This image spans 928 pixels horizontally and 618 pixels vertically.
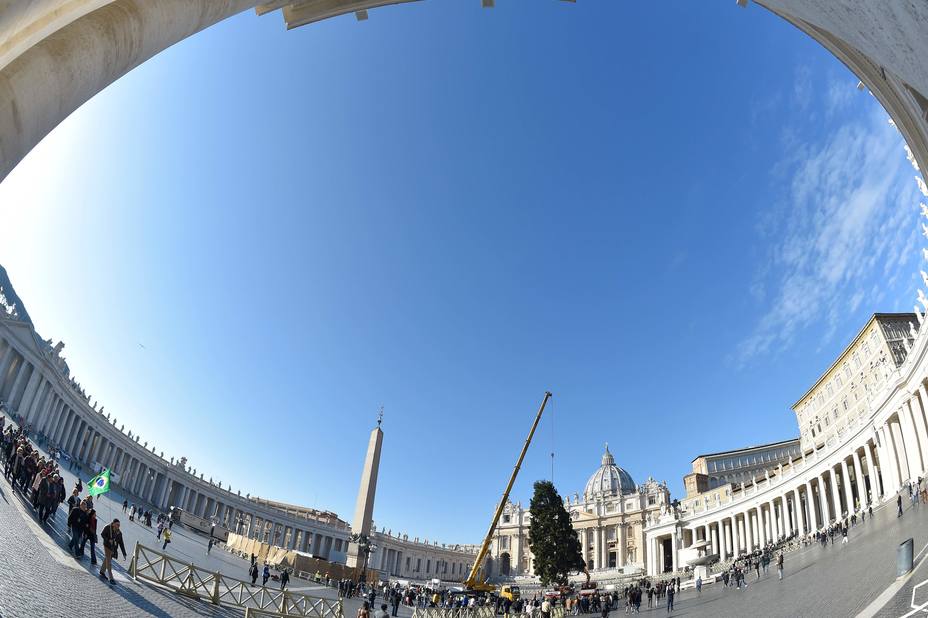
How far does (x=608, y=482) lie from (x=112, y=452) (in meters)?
119

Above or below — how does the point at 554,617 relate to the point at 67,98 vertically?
below

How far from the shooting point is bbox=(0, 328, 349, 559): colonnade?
162 ft

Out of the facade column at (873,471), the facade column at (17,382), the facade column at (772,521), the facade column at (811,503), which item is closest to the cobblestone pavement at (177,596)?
the facade column at (873,471)

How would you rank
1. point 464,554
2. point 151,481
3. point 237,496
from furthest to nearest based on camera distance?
point 464,554, point 237,496, point 151,481

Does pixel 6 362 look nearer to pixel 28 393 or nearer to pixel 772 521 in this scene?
pixel 28 393

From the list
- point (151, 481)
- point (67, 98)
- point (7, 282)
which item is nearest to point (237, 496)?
point (151, 481)

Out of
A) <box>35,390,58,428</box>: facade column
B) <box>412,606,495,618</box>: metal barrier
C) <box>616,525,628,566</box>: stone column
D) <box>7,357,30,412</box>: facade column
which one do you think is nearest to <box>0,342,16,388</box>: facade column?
<box>7,357,30,412</box>: facade column

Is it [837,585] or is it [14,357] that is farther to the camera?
[14,357]

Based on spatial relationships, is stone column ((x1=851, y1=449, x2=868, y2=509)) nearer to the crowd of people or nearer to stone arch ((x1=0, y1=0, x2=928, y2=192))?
stone arch ((x1=0, y1=0, x2=928, y2=192))

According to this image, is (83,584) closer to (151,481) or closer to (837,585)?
(837,585)

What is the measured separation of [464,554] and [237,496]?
2316 inches

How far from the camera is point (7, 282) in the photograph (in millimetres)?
72875

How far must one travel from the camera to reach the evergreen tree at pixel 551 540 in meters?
53.7

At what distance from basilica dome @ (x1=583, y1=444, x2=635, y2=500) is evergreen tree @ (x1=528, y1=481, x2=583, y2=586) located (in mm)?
81720
